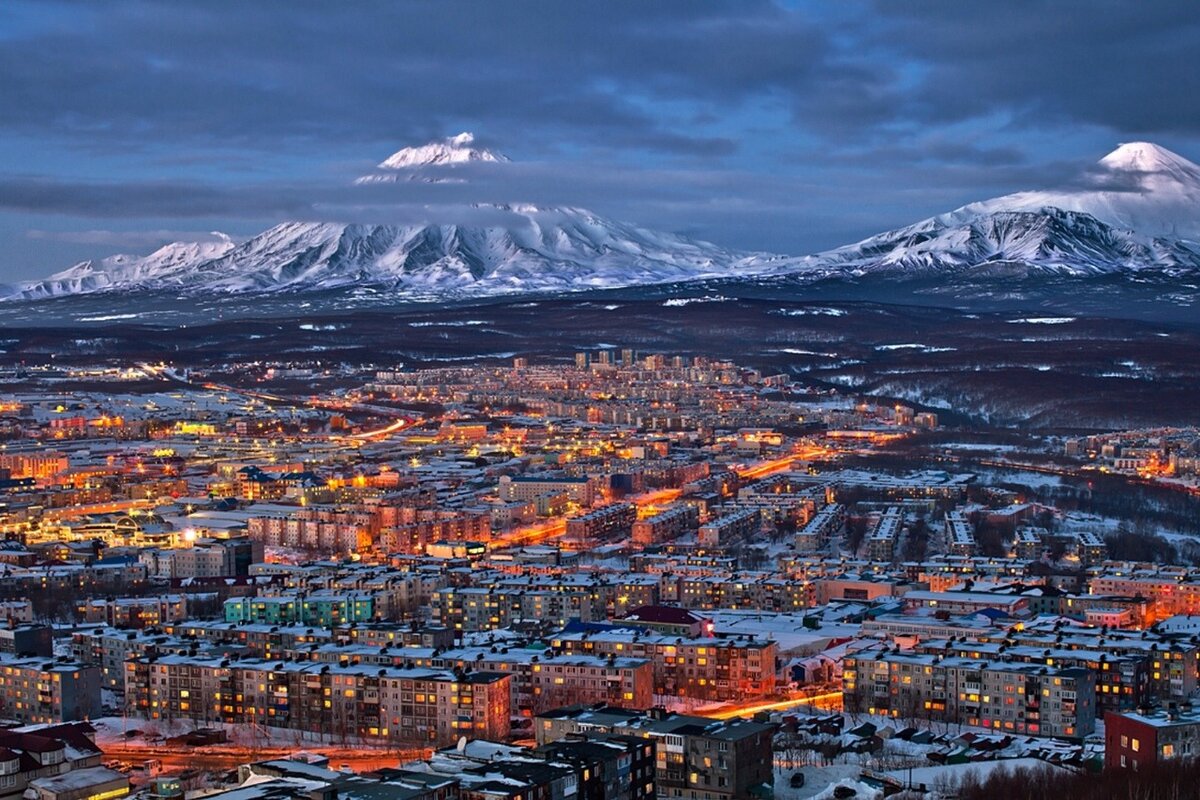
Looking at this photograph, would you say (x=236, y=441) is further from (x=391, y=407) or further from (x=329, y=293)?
(x=329, y=293)

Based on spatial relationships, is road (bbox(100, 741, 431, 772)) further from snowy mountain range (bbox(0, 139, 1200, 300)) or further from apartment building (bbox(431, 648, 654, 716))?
snowy mountain range (bbox(0, 139, 1200, 300))

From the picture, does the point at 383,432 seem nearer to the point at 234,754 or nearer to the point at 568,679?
the point at 568,679

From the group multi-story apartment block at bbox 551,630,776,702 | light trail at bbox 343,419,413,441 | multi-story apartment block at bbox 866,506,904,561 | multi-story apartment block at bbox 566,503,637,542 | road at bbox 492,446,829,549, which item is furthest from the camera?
light trail at bbox 343,419,413,441

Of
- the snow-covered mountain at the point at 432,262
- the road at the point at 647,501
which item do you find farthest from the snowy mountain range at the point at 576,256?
the road at the point at 647,501

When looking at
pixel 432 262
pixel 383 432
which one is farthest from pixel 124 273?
pixel 383 432

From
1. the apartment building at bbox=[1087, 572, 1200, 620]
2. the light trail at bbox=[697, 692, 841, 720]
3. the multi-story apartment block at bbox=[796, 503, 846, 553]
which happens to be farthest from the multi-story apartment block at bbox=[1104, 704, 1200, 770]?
the multi-story apartment block at bbox=[796, 503, 846, 553]
